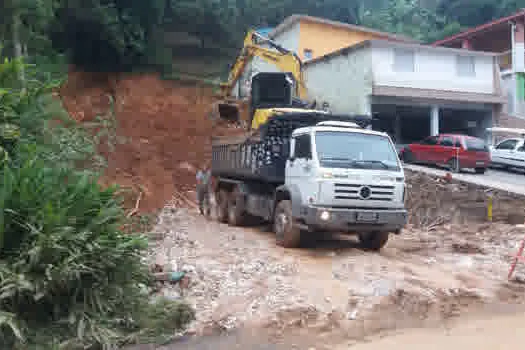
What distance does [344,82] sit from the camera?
25.5 meters

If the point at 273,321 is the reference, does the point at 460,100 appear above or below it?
above

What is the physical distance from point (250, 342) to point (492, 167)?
63.2 feet

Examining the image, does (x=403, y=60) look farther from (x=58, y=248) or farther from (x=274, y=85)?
(x=58, y=248)

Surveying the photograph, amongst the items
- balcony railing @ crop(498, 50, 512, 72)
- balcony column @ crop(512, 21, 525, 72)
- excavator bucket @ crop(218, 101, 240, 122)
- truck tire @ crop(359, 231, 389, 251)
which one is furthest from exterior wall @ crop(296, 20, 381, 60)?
truck tire @ crop(359, 231, 389, 251)

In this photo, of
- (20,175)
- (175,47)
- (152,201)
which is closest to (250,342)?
(20,175)

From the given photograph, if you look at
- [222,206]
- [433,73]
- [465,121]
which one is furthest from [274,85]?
[465,121]

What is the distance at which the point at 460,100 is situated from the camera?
24.9 m

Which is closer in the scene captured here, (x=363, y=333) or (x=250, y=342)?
(x=250, y=342)

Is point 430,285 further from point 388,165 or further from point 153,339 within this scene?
point 153,339

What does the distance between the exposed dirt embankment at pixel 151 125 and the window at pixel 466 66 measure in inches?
483

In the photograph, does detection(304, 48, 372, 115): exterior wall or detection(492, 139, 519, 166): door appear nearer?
detection(492, 139, 519, 166): door

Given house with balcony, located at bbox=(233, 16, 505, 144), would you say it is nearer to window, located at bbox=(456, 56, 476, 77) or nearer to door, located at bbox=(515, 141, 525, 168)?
window, located at bbox=(456, 56, 476, 77)

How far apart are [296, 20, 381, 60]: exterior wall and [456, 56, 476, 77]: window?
36.9ft

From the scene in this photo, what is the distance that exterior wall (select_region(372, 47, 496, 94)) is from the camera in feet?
78.5
